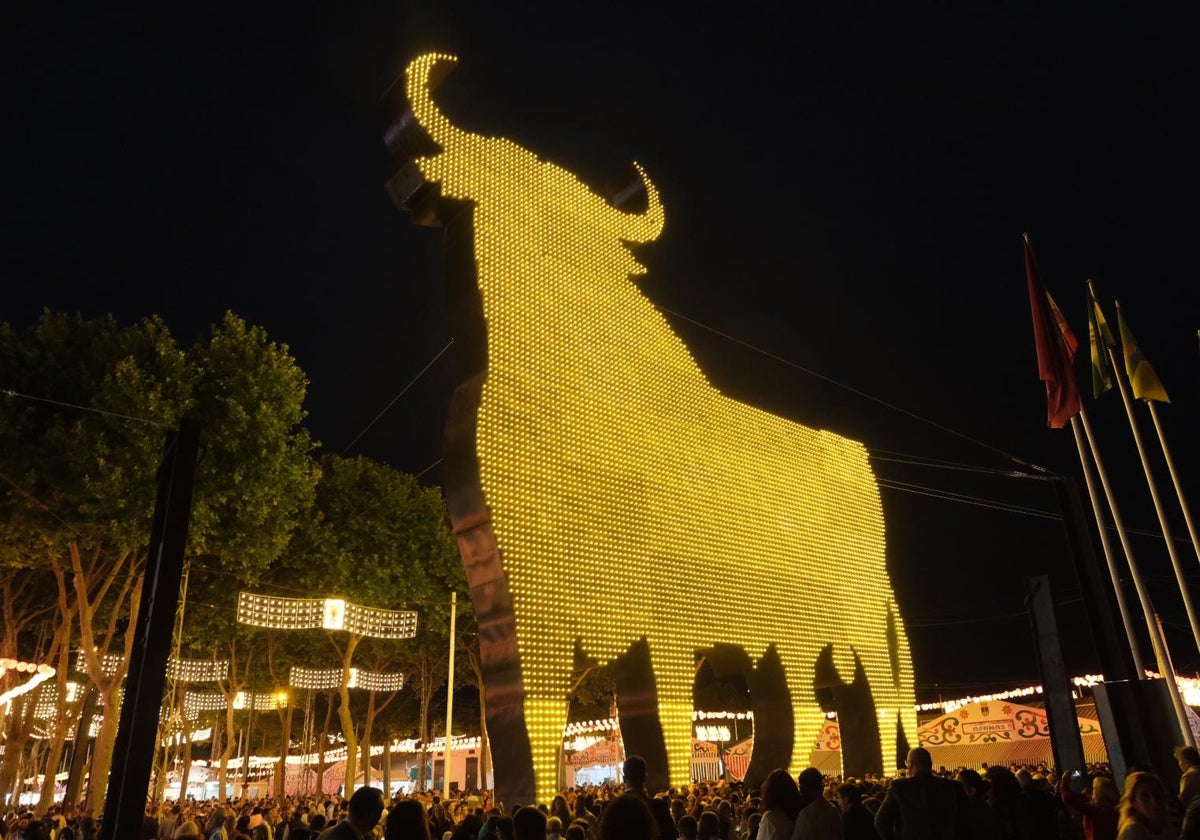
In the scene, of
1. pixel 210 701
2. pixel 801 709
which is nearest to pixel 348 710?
pixel 210 701

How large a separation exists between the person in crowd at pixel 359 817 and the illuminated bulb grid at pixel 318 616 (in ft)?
48.6

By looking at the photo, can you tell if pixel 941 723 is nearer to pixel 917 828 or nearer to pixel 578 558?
pixel 578 558

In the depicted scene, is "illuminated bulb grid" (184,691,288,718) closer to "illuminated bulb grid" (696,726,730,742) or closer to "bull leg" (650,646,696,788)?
"illuminated bulb grid" (696,726,730,742)

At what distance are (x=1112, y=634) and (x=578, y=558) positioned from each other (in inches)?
273

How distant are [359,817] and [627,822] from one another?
1.30 meters

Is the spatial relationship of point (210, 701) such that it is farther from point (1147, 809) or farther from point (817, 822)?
point (1147, 809)

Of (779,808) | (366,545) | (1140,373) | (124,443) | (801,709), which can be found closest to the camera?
(779,808)

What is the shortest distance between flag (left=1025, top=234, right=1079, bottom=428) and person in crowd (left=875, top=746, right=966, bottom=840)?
409 inches

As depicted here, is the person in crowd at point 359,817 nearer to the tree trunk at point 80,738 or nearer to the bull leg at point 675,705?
the bull leg at point 675,705

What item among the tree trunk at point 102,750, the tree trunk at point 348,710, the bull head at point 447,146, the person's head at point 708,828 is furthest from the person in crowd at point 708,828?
the tree trunk at point 348,710

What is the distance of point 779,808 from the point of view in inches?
201

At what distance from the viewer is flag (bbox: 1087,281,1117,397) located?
1691cm

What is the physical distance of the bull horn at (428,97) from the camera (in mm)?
11797

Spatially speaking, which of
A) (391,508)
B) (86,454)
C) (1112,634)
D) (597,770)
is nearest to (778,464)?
(1112,634)
